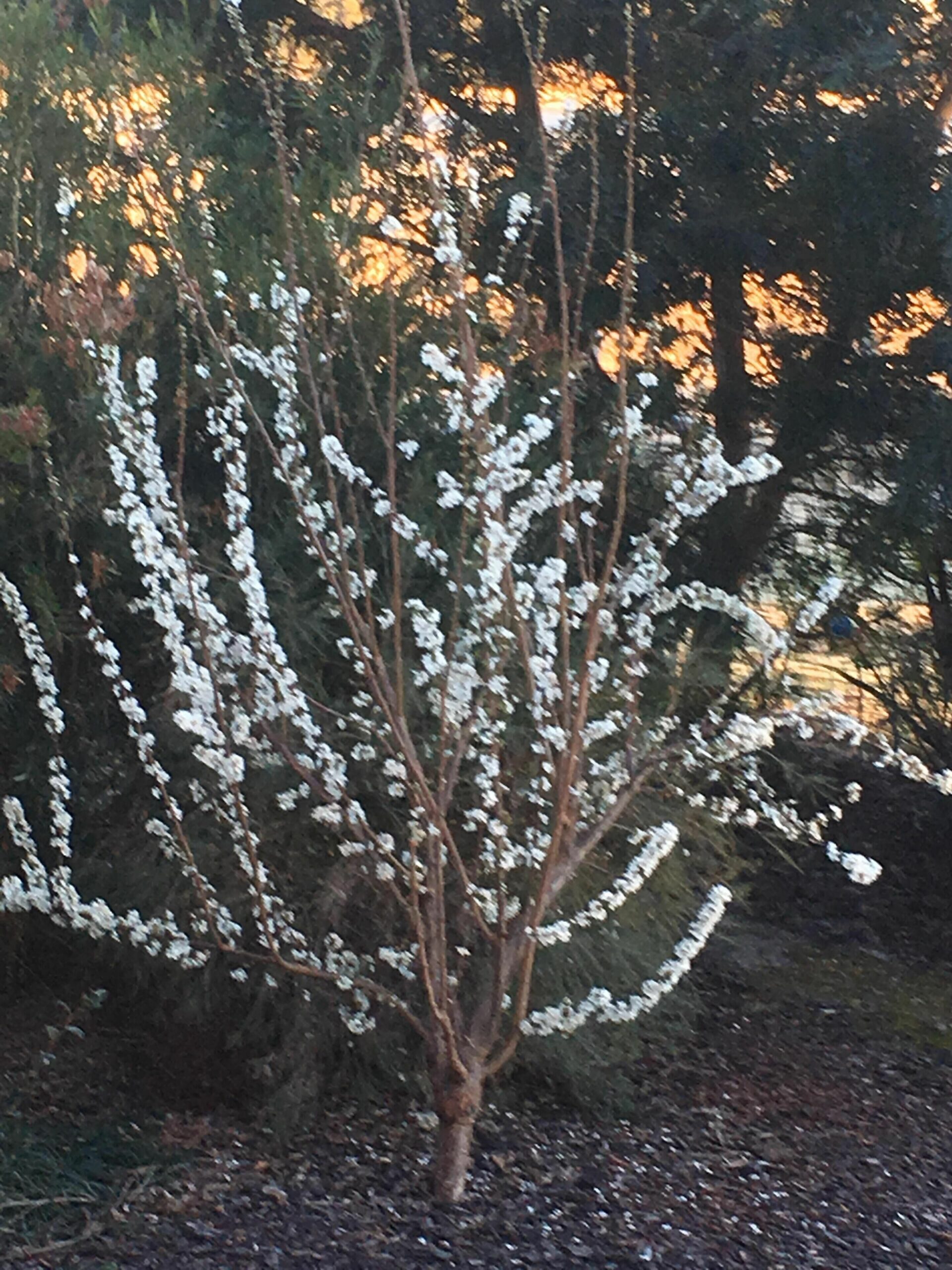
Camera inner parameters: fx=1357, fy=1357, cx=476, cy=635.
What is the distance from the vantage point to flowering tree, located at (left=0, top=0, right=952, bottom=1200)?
270 centimetres

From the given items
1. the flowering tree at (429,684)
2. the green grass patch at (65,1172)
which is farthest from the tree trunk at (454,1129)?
→ the green grass patch at (65,1172)

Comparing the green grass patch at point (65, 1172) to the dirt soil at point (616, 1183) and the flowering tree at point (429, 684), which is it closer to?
the dirt soil at point (616, 1183)

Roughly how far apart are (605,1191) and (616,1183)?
6 cm

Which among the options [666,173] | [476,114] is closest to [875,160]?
[666,173]

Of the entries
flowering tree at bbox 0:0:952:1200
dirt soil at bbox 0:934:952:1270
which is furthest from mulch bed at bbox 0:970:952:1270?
flowering tree at bbox 0:0:952:1200

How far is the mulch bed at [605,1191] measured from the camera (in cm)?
291

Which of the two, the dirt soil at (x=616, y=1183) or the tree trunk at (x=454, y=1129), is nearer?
the dirt soil at (x=616, y=1183)

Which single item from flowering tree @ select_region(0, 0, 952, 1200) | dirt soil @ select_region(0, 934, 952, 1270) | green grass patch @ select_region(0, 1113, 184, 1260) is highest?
flowering tree @ select_region(0, 0, 952, 1200)

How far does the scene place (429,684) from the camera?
134 inches

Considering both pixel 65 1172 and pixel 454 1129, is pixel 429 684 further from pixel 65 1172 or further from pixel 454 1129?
pixel 65 1172

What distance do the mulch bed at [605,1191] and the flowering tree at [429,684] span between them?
0.22m

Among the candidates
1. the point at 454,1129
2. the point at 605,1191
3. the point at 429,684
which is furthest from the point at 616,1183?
the point at 429,684

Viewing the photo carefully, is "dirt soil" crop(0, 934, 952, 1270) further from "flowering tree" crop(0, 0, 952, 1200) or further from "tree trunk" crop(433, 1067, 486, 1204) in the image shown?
"flowering tree" crop(0, 0, 952, 1200)

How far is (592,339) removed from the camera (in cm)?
382
